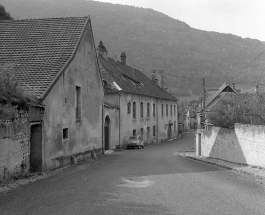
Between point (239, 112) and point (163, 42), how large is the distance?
71144mm

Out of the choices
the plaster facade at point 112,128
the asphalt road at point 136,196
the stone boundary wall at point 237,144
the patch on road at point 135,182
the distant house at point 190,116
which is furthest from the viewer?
the distant house at point 190,116

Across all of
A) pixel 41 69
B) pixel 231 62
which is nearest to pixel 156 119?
pixel 231 62

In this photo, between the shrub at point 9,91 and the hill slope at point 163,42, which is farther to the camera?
the hill slope at point 163,42

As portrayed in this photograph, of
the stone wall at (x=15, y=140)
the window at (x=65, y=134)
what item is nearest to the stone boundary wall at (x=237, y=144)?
the window at (x=65, y=134)

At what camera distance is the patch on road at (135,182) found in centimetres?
1058

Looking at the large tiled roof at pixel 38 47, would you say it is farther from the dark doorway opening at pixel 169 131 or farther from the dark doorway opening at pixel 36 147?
the dark doorway opening at pixel 169 131

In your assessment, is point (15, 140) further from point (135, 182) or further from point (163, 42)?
point (163, 42)

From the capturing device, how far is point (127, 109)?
116ft

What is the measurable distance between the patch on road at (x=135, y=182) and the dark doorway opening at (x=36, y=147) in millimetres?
3658

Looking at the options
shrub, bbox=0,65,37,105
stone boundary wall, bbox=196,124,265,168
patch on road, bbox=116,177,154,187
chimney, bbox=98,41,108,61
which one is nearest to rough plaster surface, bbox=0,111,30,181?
shrub, bbox=0,65,37,105

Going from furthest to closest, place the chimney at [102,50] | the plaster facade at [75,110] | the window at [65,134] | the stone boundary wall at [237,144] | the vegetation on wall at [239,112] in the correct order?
the chimney at [102,50]
the vegetation on wall at [239,112]
the window at [65,134]
the plaster facade at [75,110]
the stone boundary wall at [237,144]

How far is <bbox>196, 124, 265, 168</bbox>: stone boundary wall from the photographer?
46.9 feet

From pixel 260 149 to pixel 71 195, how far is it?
28.8 feet

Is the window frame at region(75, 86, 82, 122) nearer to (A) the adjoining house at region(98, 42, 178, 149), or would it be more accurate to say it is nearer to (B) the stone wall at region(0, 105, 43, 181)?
(B) the stone wall at region(0, 105, 43, 181)
